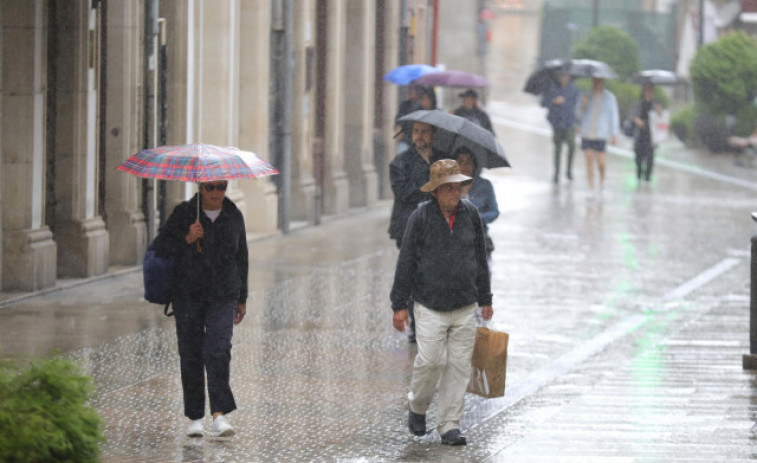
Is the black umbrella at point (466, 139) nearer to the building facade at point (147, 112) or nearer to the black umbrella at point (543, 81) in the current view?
the building facade at point (147, 112)

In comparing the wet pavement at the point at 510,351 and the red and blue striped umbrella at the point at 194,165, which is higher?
the red and blue striped umbrella at the point at 194,165

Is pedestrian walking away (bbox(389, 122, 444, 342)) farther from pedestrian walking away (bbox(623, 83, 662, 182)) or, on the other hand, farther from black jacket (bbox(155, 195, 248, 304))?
pedestrian walking away (bbox(623, 83, 662, 182))

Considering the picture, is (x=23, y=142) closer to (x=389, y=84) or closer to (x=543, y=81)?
(x=389, y=84)

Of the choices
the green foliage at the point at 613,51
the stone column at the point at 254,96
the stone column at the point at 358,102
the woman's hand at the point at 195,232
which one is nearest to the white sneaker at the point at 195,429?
the woman's hand at the point at 195,232

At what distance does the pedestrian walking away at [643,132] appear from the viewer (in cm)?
2938

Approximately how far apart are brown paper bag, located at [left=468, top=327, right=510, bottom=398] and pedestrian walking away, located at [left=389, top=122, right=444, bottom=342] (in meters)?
2.25

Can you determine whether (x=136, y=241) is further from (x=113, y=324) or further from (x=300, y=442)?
(x=300, y=442)

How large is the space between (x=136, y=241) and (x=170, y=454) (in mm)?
8049

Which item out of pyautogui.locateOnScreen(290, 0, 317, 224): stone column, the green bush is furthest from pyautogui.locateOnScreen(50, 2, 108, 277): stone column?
the green bush

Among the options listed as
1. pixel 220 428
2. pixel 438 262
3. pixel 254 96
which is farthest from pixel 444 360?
pixel 254 96

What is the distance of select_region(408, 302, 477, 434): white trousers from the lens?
30.3ft

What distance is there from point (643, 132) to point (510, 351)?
17224 millimetres

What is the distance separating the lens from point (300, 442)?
30.0ft

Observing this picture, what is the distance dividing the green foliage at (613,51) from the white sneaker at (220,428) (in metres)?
37.9
